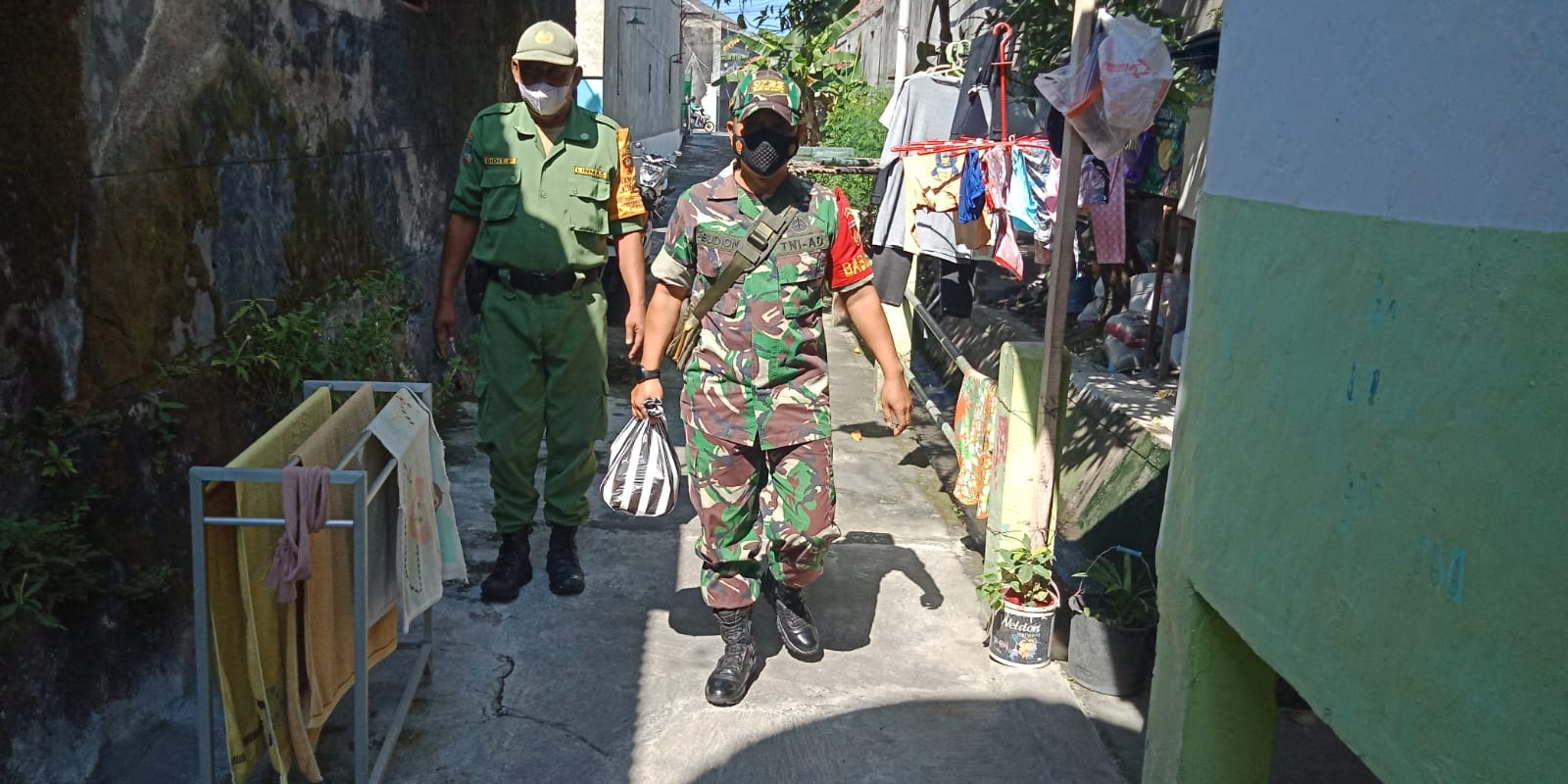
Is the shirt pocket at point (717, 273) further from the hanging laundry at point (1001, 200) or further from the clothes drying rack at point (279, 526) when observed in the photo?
the hanging laundry at point (1001, 200)

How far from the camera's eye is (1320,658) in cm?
204

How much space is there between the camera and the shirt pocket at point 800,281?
12.2 ft

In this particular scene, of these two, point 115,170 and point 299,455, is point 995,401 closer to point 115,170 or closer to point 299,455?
point 299,455

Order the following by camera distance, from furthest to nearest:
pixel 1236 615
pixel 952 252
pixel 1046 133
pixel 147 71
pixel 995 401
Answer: pixel 952 252 < pixel 1046 133 < pixel 995 401 < pixel 147 71 < pixel 1236 615

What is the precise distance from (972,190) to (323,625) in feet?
11.6

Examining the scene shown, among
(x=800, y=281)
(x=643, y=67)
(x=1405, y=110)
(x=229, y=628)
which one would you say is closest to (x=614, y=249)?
(x=800, y=281)

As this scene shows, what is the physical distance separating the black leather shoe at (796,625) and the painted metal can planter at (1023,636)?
2.06 feet

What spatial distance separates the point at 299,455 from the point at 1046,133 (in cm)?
353

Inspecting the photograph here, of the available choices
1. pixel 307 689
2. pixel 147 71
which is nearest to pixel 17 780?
pixel 307 689

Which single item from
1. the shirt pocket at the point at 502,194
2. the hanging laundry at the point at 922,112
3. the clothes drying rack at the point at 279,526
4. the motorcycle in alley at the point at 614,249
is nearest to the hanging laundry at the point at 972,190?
the hanging laundry at the point at 922,112

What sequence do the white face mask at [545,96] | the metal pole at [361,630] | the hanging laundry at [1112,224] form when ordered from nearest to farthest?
the metal pole at [361,630] → the white face mask at [545,96] → the hanging laundry at [1112,224]

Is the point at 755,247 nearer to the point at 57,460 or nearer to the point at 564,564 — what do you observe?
the point at 564,564

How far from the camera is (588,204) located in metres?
4.26

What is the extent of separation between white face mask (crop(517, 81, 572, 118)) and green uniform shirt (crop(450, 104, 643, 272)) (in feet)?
0.34
